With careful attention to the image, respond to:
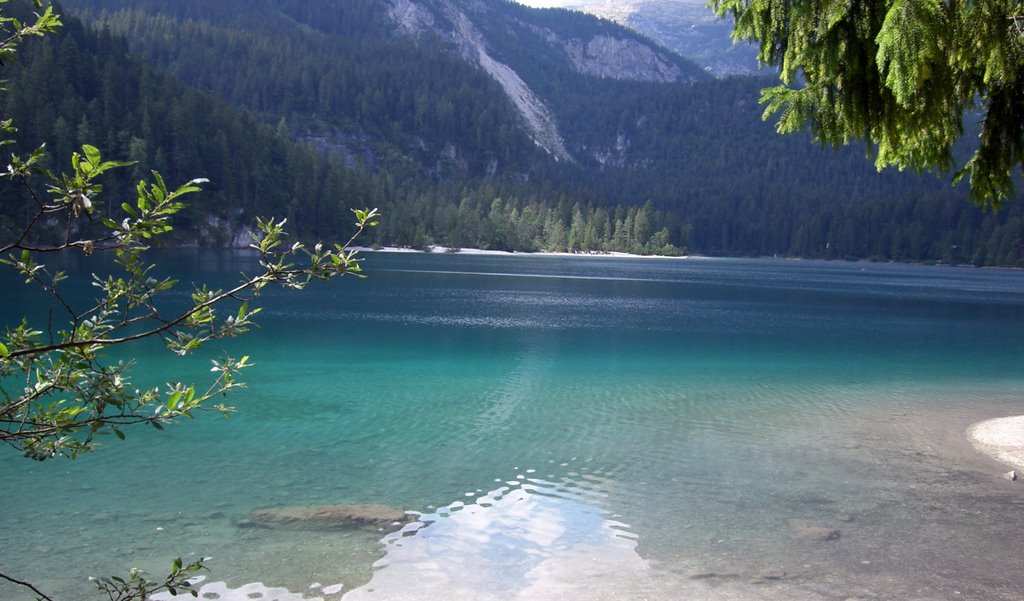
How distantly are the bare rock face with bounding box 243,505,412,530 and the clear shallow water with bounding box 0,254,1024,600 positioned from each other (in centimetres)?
33

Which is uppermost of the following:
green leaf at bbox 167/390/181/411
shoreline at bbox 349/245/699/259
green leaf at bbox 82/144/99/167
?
green leaf at bbox 82/144/99/167

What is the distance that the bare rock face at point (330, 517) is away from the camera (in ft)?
34.4

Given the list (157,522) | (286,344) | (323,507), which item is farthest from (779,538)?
(286,344)

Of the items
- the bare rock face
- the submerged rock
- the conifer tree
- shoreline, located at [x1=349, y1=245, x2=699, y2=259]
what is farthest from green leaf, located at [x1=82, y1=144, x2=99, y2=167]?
shoreline, located at [x1=349, y1=245, x2=699, y2=259]

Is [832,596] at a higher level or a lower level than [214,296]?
lower

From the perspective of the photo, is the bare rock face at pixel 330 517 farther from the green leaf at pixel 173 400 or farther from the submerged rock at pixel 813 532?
the green leaf at pixel 173 400

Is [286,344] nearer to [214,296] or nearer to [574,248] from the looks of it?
[214,296]

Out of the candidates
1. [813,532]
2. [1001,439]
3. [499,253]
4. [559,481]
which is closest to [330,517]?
[559,481]

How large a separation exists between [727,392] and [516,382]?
6.41 meters

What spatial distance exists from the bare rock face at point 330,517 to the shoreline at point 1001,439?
40.1 feet

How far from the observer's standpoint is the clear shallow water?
9.25 meters

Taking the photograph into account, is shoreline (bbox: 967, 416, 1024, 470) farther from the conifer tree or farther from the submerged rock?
the conifer tree

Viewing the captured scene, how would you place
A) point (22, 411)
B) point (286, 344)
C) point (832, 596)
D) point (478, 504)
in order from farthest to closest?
point (286, 344), point (478, 504), point (832, 596), point (22, 411)

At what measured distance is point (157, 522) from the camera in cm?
1048
